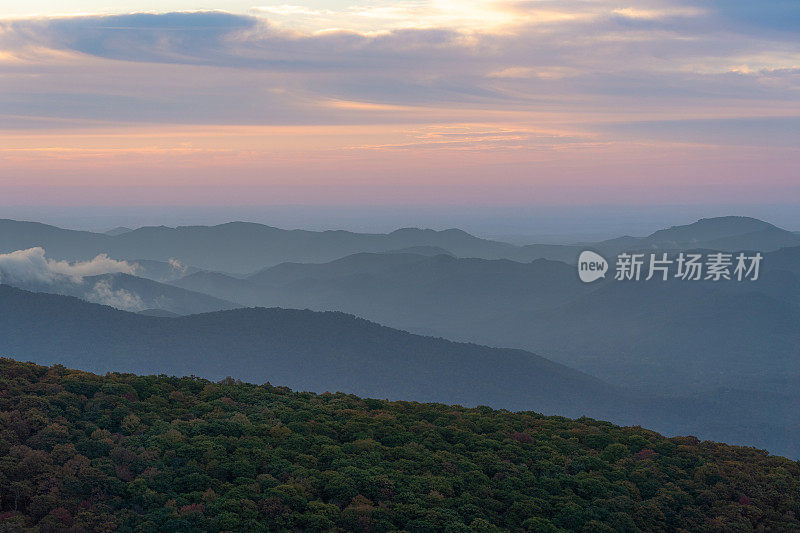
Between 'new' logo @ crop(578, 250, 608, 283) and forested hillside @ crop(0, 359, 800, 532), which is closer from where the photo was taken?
forested hillside @ crop(0, 359, 800, 532)

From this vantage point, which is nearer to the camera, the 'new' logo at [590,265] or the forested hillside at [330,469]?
the forested hillside at [330,469]

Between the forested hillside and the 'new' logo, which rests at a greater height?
the 'new' logo

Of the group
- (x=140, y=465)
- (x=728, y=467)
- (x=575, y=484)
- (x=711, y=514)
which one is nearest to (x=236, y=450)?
(x=140, y=465)

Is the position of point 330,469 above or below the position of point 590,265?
below

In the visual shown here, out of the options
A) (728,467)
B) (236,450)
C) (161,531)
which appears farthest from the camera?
(728,467)

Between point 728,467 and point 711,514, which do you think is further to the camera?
point 728,467

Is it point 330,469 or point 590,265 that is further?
point 590,265

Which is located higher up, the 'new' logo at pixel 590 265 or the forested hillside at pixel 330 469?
the 'new' logo at pixel 590 265

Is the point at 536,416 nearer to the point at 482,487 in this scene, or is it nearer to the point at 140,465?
the point at 482,487
